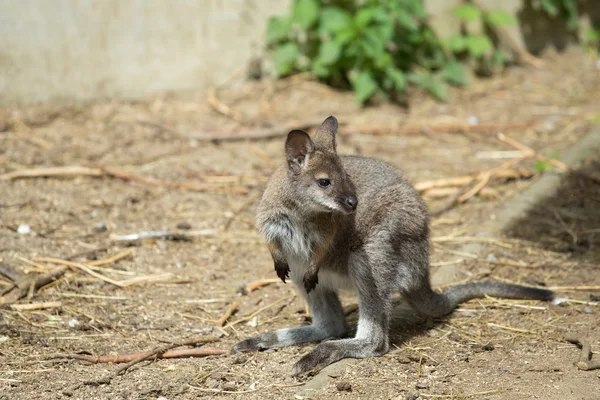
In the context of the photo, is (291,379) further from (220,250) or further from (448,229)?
(448,229)

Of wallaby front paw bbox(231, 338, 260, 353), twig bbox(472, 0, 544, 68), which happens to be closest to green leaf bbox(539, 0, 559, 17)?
twig bbox(472, 0, 544, 68)

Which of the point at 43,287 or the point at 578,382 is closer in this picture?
the point at 578,382

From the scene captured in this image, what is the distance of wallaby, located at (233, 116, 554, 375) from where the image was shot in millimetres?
3674

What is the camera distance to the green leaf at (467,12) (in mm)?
7949

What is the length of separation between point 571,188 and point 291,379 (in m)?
3.09

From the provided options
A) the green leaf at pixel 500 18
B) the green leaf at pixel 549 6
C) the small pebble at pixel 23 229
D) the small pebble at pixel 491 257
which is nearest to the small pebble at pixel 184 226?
the small pebble at pixel 23 229

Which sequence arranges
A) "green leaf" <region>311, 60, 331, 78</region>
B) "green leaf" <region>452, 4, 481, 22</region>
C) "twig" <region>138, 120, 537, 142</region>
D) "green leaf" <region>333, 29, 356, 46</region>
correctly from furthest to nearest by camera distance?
"green leaf" <region>452, 4, 481, 22</region>, "green leaf" <region>311, 60, 331, 78</region>, "green leaf" <region>333, 29, 356, 46</region>, "twig" <region>138, 120, 537, 142</region>

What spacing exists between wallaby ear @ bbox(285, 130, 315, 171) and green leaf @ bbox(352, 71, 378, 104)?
3.71 metres

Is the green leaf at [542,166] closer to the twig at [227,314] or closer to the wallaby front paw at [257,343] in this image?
the twig at [227,314]

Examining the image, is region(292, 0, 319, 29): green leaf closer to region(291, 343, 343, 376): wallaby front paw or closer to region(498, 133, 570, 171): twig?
region(498, 133, 570, 171): twig

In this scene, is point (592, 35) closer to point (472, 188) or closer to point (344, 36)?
point (344, 36)

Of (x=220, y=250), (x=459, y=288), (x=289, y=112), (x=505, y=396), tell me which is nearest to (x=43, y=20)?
(x=289, y=112)

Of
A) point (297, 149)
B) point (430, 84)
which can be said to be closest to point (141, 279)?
point (297, 149)

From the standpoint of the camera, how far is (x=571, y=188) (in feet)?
18.9
